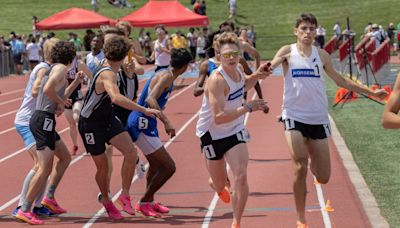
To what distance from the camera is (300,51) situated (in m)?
9.94

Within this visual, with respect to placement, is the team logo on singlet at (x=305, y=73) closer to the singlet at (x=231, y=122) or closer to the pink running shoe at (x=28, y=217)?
the singlet at (x=231, y=122)

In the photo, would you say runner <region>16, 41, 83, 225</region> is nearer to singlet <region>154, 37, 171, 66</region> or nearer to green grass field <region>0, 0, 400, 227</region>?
singlet <region>154, 37, 171, 66</region>

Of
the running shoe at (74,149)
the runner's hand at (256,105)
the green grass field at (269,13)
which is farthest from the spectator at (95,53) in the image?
the green grass field at (269,13)

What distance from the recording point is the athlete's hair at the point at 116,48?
33.8 ft

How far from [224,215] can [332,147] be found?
6054 millimetres

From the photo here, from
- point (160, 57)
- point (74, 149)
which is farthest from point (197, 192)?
point (160, 57)

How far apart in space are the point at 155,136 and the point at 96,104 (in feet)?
2.93

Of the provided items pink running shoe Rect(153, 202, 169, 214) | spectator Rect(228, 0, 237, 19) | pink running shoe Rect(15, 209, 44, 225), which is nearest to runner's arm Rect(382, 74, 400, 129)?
pink running shoe Rect(153, 202, 169, 214)

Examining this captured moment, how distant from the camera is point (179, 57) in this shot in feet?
35.5

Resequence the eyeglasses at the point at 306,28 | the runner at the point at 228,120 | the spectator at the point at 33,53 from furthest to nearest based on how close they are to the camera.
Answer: the spectator at the point at 33,53 < the eyeglasses at the point at 306,28 < the runner at the point at 228,120

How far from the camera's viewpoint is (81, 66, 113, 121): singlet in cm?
1042

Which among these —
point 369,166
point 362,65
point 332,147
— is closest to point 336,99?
point 362,65

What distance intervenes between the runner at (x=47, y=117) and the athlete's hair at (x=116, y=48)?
2.15ft

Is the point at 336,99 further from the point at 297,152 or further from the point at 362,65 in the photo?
the point at 297,152
